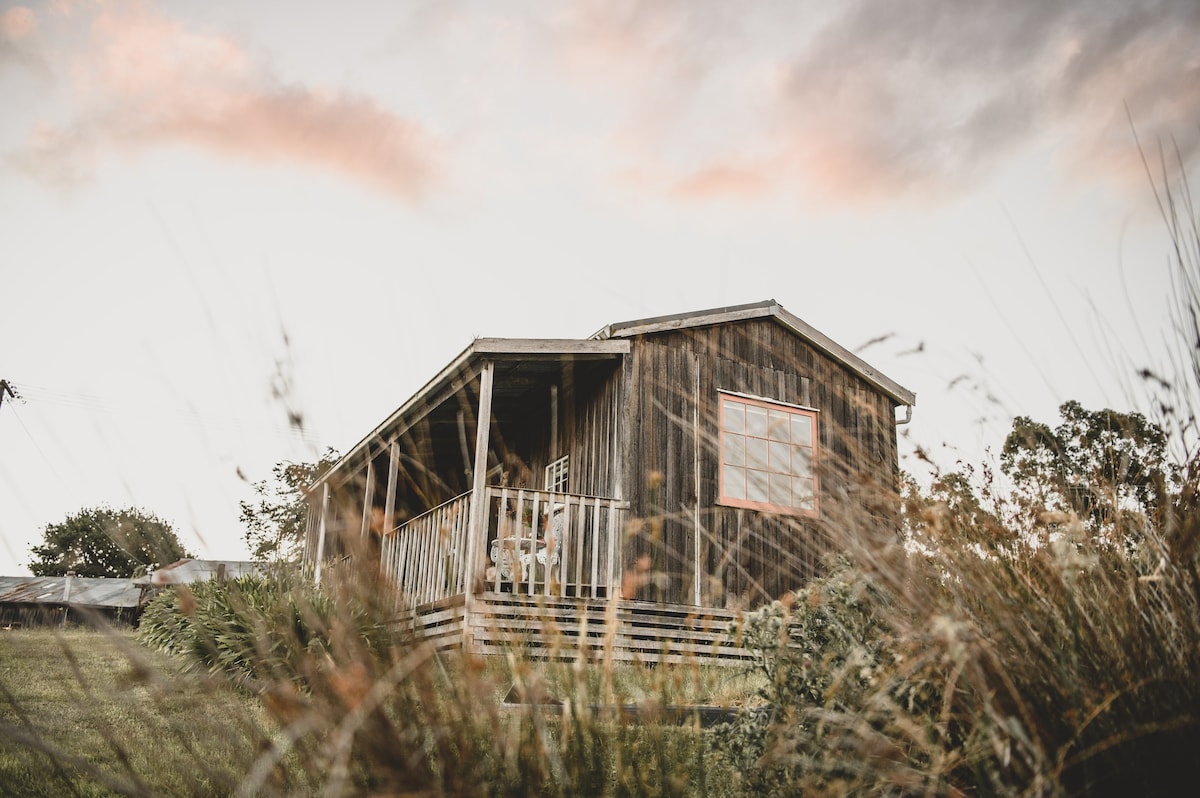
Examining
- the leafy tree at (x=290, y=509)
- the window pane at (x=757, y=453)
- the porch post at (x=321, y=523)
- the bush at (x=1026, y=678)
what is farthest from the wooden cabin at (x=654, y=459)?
the bush at (x=1026, y=678)

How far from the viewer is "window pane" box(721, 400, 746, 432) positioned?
394 inches

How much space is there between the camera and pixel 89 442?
1952 millimetres

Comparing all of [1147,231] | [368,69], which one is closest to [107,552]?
[368,69]

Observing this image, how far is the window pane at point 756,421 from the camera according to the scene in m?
10.2

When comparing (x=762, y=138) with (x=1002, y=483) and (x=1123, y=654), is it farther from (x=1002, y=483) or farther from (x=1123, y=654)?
(x=1123, y=654)

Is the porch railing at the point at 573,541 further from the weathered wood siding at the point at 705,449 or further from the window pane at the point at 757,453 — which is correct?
the window pane at the point at 757,453

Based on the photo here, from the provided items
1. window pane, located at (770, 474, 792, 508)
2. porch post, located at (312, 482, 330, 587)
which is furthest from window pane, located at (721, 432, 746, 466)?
porch post, located at (312, 482, 330, 587)

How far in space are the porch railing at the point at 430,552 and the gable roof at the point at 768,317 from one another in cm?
251

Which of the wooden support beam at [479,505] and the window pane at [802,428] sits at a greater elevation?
the window pane at [802,428]

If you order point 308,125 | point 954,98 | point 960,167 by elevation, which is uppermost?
point 954,98

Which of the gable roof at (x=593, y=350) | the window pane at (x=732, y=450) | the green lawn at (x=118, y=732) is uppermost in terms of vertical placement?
the gable roof at (x=593, y=350)

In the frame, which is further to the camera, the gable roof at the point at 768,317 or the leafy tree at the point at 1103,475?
the gable roof at the point at 768,317

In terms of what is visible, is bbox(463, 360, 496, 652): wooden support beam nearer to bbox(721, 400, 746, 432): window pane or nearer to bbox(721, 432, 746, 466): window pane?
bbox(721, 432, 746, 466): window pane

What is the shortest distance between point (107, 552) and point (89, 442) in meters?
64.8
